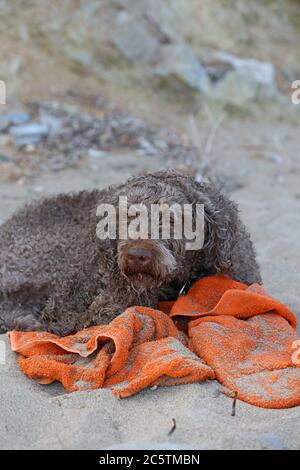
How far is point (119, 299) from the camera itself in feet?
13.9

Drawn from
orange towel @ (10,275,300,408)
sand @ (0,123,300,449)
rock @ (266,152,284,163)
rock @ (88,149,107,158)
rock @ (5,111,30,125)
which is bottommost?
sand @ (0,123,300,449)

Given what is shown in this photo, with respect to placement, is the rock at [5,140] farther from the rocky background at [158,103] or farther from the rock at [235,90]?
the rock at [235,90]

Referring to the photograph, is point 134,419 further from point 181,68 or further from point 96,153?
point 181,68

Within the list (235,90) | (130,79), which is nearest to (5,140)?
(130,79)

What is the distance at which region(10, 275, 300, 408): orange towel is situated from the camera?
3.56m

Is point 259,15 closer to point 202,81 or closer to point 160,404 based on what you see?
point 202,81

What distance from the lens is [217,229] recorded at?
411cm

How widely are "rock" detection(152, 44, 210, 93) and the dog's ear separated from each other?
6.85 metres

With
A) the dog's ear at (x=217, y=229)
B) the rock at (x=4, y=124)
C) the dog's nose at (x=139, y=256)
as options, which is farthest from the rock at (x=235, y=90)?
the dog's nose at (x=139, y=256)

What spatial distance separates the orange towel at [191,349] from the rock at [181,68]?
7.06m

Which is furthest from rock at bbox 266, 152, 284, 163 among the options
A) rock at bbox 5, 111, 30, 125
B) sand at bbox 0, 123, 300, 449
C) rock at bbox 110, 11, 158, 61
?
sand at bbox 0, 123, 300, 449

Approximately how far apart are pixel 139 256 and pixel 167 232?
9.0 inches

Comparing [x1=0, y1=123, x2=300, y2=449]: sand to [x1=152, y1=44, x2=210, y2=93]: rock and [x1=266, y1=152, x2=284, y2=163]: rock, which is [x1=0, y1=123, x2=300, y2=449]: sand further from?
[x1=152, y1=44, x2=210, y2=93]: rock

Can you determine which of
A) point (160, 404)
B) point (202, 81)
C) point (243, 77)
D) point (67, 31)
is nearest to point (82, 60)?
point (67, 31)
